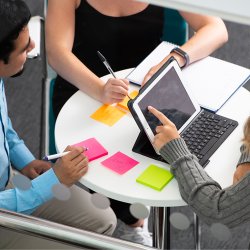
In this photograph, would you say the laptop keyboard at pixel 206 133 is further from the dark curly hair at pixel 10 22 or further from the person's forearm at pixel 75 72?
the dark curly hair at pixel 10 22

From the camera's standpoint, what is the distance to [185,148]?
1353mm

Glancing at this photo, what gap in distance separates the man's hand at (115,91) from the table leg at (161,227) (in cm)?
35

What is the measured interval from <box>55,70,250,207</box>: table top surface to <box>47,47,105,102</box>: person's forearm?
0.03 meters

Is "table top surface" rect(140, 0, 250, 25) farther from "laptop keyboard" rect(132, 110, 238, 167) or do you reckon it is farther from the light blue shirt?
the light blue shirt

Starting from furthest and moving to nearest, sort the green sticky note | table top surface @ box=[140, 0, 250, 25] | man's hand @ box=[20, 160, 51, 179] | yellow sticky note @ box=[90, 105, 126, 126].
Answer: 1. man's hand @ box=[20, 160, 51, 179]
2. yellow sticky note @ box=[90, 105, 126, 126]
3. the green sticky note
4. table top surface @ box=[140, 0, 250, 25]

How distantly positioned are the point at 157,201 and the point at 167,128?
0.61ft

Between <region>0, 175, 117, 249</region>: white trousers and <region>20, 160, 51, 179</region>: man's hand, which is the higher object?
<region>20, 160, 51, 179</region>: man's hand

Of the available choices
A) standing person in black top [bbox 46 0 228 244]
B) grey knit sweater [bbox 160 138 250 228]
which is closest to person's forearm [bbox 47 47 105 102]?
standing person in black top [bbox 46 0 228 244]

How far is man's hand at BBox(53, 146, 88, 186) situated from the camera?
1.38m

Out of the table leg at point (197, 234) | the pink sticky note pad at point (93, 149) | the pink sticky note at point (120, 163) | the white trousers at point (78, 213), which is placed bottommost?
the table leg at point (197, 234)

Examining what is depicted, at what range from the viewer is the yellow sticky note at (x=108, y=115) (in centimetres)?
152

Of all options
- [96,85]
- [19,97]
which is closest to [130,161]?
[96,85]

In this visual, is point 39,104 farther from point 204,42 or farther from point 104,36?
point 204,42

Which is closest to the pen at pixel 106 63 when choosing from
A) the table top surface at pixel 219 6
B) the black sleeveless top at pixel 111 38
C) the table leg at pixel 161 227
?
the black sleeveless top at pixel 111 38
